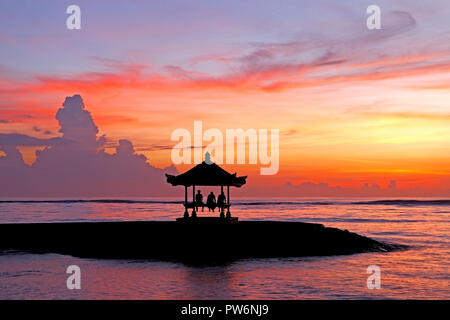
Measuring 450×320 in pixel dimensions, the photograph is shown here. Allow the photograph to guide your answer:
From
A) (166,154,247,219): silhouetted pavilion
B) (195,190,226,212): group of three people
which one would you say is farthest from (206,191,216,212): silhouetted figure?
(166,154,247,219): silhouetted pavilion

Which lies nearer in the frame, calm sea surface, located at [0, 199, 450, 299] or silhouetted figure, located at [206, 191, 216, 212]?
calm sea surface, located at [0, 199, 450, 299]

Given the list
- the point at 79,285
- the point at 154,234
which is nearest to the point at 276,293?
the point at 79,285

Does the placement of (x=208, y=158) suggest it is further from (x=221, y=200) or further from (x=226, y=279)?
(x=226, y=279)

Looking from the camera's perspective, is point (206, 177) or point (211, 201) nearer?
point (206, 177)

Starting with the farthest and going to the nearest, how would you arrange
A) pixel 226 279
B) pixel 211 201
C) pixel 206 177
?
1. pixel 211 201
2. pixel 206 177
3. pixel 226 279

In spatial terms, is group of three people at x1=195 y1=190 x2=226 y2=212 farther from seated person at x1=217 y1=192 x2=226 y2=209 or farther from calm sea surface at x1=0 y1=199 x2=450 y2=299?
calm sea surface at x1=0 y1=199 x2=450 y2=299

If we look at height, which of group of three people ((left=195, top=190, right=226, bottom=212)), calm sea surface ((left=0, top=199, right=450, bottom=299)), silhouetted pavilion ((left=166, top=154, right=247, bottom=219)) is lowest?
calm sea surface ((left=0, top=199, right=450, bottom=299))

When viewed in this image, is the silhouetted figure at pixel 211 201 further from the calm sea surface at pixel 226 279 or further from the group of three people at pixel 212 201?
the calm sea surface at pixel 226 279

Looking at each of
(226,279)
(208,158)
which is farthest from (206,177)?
(226,279)

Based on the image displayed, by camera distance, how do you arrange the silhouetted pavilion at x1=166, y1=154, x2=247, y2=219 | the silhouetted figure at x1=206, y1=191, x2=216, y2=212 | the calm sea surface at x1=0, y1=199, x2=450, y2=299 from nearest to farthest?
the calm sea surface at x1=0, y1=199, x2=450, y2=299, the silhouetted pavilion at x1=166, y1=154, x2=247, y2=219, the silhouetted figure at x1=206, y1=191, x2=216, y2=212

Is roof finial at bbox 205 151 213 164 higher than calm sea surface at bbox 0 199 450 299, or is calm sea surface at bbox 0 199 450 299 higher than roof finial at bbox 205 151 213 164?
roof finial at bbox 205 151 213 164
